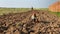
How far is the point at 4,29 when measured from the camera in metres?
2.24

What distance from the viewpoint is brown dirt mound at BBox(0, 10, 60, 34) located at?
2262mm

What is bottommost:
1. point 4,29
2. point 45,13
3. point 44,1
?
point 4,29

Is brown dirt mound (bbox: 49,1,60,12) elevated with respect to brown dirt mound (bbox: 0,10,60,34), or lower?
elevated

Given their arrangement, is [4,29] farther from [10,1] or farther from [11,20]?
[10,1]

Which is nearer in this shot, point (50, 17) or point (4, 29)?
point (4, 29)

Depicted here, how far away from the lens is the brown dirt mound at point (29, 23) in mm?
2262

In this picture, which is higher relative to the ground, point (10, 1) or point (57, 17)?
point (10, 1)

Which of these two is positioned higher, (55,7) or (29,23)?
(55,7)

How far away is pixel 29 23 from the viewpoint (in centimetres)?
235

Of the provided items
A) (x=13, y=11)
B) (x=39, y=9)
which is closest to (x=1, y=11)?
(x=13, y=11)

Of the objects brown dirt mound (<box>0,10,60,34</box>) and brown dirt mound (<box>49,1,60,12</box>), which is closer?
brown dirt mound (<box>0,10,60,34</box>)

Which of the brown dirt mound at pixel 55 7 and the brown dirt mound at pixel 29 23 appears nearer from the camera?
the brown dirt mound at pixel 29 23

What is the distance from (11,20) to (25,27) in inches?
7.9

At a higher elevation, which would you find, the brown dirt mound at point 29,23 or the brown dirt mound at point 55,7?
the brown dirt mound at point 55,7
